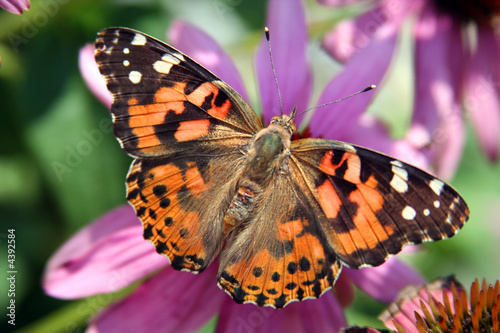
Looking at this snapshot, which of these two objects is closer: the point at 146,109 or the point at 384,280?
the point at 146,109

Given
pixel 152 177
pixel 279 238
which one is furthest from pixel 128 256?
pixel 279 238

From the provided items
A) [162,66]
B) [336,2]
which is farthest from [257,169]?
[336,2]

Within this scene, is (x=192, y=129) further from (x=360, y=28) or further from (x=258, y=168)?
(x=360, y=28)

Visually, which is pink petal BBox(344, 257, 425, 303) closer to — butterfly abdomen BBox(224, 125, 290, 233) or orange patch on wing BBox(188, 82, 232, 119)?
butterfly abdomen BBox(224, 125, 290, 233)

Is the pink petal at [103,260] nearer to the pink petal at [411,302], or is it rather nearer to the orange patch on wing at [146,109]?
the orange patch on wing at [146,109]

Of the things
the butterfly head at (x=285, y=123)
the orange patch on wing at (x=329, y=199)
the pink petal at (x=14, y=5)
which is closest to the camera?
the pink petal at (x=14, y=5)

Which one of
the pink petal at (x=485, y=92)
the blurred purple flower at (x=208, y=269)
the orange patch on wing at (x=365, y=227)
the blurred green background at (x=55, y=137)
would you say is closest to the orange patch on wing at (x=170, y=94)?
the blurred purple flower at (x=208, y=269)
